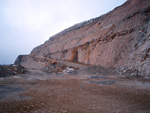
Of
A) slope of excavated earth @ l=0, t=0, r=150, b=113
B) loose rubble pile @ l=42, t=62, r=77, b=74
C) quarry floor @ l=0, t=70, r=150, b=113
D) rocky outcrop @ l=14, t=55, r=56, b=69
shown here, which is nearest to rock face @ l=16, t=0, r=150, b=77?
slope of excavated earth @ l=0, t=0, r=150, b=113

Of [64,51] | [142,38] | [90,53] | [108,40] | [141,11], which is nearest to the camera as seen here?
[142,38]

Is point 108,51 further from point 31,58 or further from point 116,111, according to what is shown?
point 31,58

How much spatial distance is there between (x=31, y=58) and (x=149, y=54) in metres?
24.9

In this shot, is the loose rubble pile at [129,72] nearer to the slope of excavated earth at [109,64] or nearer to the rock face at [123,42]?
the slope of excavated earth at [109,64]

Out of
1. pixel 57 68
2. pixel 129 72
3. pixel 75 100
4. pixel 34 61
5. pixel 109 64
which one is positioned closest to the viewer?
pixel 75 100

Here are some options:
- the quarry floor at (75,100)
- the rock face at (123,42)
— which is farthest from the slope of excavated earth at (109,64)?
the quarry floor at (75,100)

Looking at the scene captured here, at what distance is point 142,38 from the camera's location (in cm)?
1141

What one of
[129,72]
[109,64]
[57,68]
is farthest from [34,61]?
[129,72]

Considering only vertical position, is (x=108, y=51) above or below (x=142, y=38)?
below

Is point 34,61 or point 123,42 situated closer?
point 123,42

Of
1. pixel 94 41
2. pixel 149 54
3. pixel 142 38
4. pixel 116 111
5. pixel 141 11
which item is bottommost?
pixel 116 111

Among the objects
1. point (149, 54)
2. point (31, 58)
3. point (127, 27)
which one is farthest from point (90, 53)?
point (31, 58)

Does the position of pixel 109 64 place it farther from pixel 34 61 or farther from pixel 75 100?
pixel 34 61

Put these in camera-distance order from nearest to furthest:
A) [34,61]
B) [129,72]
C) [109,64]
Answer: [129,72], [109,64], [34,61]
